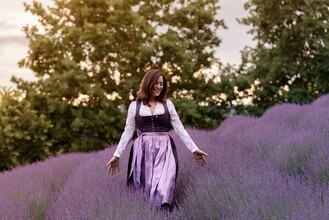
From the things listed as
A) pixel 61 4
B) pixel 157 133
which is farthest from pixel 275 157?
pixel 61 4

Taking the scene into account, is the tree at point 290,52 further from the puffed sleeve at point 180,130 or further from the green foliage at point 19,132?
the puffed sleeve at point 180,130

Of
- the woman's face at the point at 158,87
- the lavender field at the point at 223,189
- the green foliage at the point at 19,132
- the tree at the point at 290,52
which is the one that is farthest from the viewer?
the tree at the point at 290,52

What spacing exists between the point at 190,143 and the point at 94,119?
12.3m

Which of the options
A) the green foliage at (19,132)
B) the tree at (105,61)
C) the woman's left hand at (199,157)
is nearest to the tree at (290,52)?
the tree at (105,61)

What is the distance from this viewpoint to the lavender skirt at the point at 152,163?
536cm

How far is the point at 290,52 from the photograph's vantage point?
19312 millimetres

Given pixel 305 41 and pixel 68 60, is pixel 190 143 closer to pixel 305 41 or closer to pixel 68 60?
pixel 68 60

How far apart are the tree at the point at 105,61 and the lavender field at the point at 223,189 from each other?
31.8ft

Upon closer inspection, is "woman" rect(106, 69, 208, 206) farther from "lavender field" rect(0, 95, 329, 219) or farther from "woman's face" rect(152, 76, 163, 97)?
"lavender field" rect(0, 95, 329, 219)

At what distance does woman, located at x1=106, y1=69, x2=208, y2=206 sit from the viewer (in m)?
5.49

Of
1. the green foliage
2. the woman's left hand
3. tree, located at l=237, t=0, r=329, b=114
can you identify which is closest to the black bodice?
the woman's left hand

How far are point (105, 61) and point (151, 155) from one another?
44.9 ft

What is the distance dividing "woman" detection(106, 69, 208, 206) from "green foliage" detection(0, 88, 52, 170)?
36.6 ft

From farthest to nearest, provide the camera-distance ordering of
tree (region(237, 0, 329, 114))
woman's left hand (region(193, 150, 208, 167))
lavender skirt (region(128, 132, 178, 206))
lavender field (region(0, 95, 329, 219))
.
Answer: tree (region(237, 0, 329, 114)) → woman's left hand (region(193, 150, 208, 167)) → lavender skirt (region(128, 132, 178, 206)) → lavender field (region(0, 95, 329, 219))
